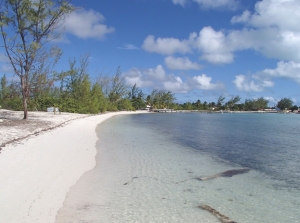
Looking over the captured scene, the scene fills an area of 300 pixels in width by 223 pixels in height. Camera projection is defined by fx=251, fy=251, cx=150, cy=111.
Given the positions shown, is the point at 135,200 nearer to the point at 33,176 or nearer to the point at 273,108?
the point at 33,176

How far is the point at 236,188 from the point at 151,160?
12.9 ft

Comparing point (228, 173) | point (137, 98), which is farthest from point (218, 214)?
point (137, 98)

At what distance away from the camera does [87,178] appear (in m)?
7.23

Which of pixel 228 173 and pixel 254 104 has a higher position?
pixel 254 104

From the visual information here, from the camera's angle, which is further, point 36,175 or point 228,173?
point 228,173

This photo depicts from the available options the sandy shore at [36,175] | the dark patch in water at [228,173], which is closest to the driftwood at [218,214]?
the dark patch in water at [228,173]

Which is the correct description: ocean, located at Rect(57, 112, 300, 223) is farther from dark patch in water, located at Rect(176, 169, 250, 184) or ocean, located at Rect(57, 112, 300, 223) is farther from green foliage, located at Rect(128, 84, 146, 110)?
green foliage, located at Rect(128, 84, 146, 110)

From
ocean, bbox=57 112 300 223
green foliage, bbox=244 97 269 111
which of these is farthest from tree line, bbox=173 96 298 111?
ocean, bbox=57 112 300 223

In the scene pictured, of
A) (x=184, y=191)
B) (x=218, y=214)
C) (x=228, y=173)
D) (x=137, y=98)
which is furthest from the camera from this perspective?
(x=137, y=98)

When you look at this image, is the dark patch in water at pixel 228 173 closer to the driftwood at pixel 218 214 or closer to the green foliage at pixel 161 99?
the driftwood at pixel 218 214

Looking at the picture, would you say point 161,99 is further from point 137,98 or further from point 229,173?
point 229,173

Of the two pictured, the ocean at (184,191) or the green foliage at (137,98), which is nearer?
the ocean at (184,191)

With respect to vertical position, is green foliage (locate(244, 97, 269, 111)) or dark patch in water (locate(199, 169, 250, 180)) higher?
green foliage (locate(244, 97, 269, 111))

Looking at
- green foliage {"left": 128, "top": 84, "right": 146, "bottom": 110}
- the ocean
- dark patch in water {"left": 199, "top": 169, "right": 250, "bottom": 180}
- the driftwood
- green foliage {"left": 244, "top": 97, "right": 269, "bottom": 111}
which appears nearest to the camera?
the driftwood
